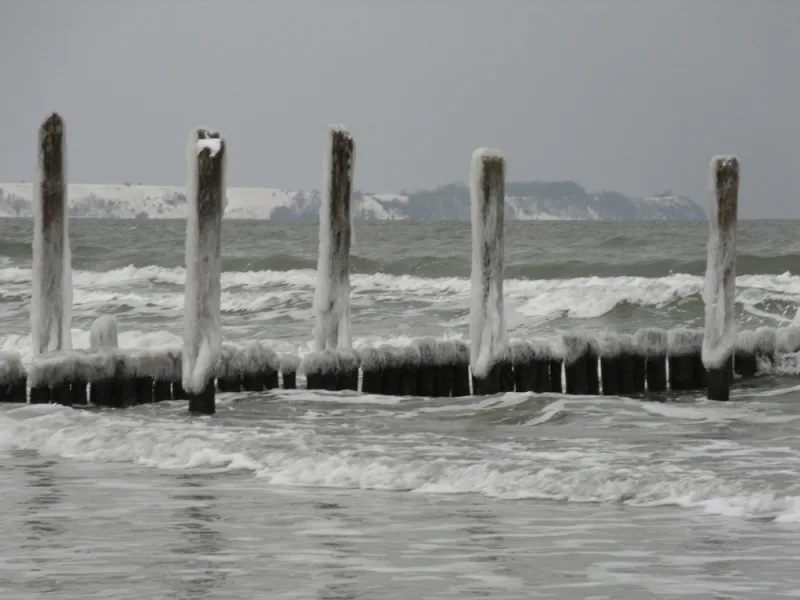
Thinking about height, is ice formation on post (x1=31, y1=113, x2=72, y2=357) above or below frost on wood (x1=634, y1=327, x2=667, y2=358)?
above

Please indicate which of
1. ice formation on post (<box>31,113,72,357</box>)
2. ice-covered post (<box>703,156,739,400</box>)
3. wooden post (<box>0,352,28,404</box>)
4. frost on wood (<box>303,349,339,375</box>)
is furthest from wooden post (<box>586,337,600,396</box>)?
wooden post (<box>0,352,28,404</box>)

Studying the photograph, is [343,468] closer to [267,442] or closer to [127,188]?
[267,442]

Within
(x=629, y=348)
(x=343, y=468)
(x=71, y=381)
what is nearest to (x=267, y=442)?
(x=343, y=468)

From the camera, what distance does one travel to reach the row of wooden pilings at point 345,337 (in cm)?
1107

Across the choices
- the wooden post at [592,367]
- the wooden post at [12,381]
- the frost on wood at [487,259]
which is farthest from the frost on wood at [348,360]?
the wooden post at [12,381]

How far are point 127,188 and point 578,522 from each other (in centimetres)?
13104

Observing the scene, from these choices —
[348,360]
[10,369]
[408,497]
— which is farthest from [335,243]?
[408,497]

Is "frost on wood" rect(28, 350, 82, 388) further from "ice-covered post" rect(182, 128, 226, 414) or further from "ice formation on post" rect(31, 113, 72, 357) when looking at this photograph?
"ice-covered post" rect(182, 128, 226, 414)

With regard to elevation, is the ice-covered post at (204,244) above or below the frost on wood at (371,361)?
above

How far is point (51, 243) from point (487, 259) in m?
3.69

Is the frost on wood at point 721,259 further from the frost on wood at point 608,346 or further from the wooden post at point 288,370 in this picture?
the wooden post at point 288,370

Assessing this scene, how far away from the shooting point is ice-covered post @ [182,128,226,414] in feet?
36.0

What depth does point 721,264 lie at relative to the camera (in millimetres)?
12414

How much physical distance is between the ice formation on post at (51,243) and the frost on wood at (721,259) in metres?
5.45
